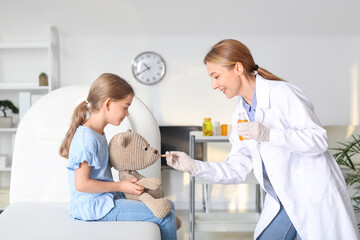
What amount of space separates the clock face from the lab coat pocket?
10.5ft

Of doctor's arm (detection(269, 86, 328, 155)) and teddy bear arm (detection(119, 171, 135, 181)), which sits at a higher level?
doctor's arm (detection(269, 86, 328, 155))

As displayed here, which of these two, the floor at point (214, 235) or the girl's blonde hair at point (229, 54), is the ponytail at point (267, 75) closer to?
the girl's blonde hair at point (229, 54)

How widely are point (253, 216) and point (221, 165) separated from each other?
1737mm

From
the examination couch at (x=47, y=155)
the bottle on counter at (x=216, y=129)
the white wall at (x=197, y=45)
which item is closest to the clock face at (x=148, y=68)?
the white wall at (x=197, y=45)

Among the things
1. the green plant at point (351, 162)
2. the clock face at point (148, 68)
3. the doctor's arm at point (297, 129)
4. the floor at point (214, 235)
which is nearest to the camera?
the doctor's arm at point (297, 129)

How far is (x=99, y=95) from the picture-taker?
5.49 feet

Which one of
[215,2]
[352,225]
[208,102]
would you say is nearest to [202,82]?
[208,102]

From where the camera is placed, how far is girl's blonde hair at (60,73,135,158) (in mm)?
1659

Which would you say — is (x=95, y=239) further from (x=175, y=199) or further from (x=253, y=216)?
(x=175, y=199)

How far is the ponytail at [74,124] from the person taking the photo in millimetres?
1688

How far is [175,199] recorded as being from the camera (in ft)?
15.6

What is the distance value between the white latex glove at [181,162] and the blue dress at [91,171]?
0.24 m

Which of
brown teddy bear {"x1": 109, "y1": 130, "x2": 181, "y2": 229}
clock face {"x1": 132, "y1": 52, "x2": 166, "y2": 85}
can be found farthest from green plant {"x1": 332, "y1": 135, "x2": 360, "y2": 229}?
clock face {"x1": 132, "y1": 52, "x2": 166, "y2": 85}

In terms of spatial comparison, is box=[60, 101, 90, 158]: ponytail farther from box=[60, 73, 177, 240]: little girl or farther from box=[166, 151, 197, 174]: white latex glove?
box=[166, 151, 197, 174]: white latex glove
